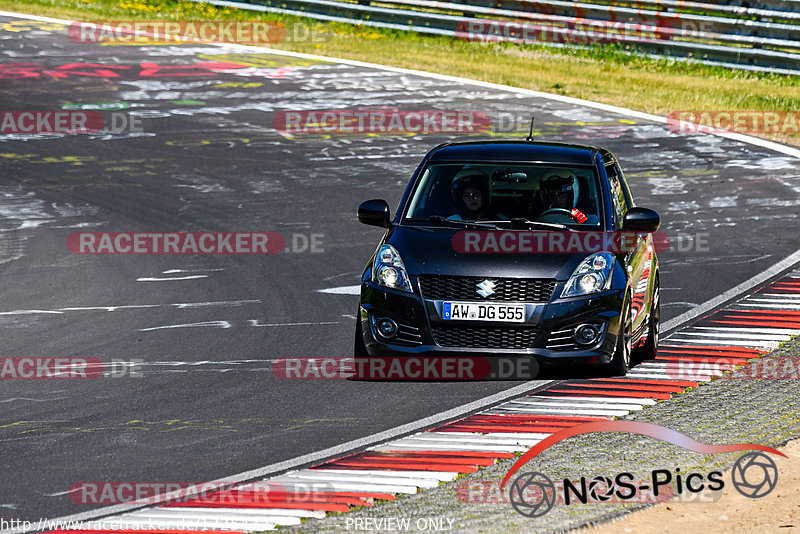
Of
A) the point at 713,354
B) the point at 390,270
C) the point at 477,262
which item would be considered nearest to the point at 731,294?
the point at 713,354

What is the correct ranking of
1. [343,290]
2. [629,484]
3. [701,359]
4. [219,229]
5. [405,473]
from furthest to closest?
1. [219,229]
2. [343,290]
3. [701,359]
4. [405,473]
5. [629,484]

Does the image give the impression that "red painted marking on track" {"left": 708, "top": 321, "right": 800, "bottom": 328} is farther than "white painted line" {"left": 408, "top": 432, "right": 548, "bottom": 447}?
Yes

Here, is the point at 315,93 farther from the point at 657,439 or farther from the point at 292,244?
the point at 657,439

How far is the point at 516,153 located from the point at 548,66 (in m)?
15.5

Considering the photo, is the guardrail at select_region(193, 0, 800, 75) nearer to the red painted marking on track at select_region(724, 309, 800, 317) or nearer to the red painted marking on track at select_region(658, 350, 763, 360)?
the red painted marking on track at select_region(724, 309, 800, 317)

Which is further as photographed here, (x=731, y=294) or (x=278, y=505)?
(x=731, y=294)

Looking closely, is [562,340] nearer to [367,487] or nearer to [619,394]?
[619,394]

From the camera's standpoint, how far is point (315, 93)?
75.6ft

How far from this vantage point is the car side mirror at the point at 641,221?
9899 mm

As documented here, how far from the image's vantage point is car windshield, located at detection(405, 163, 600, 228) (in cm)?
1018

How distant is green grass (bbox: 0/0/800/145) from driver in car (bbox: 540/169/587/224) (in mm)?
11050

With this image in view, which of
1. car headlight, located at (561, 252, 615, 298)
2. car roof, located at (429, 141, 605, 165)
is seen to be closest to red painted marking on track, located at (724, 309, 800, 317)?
car roof, located at (429, 141, 605, 165)

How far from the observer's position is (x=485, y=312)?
9273 millimetres

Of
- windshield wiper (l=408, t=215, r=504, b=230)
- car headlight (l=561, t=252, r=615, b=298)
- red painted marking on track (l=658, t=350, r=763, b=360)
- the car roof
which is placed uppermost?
the car roof
